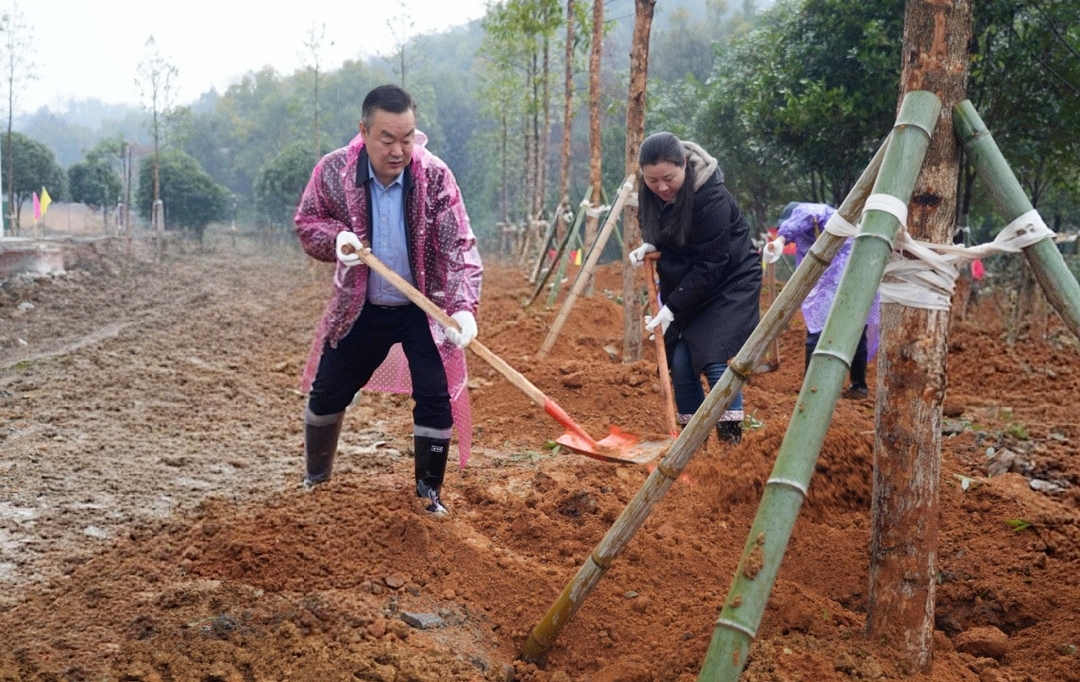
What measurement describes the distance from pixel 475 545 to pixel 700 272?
1.76 metres

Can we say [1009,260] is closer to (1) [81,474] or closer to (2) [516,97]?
(1) [81,474]

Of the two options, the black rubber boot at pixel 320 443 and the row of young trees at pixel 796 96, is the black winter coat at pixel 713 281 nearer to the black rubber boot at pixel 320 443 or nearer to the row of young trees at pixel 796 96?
the black rubber boot at pixel 320 443

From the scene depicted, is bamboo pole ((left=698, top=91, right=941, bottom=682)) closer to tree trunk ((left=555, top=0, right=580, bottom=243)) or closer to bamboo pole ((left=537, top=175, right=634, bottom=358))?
bamboo pole ((left=537, top=175, right=634, bottom=358))

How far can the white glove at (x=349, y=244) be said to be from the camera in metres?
3.75

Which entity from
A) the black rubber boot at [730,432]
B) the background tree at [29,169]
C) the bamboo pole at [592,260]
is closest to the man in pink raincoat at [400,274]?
the black rubber boot at [730,432]

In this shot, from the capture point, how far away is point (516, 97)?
26.5m

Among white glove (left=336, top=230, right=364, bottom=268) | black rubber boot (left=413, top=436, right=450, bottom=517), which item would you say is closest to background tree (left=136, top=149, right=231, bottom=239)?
white glove (left=336, top=230, right=364, bottom=268)

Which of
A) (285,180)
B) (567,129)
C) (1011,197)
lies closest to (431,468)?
(1011,197)

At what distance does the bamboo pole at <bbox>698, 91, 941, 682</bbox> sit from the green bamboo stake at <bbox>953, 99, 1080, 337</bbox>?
7.8 inches

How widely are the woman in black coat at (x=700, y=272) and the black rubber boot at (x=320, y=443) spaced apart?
157cm

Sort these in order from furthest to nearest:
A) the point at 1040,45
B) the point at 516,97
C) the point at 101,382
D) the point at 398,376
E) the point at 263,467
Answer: the point at 516,97
the point at 1040,45
the point at 101,382
the point at 263,467
the point at 398,376

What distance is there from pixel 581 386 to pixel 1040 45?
254 inches

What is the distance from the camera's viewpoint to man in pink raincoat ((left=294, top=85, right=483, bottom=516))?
388 cm

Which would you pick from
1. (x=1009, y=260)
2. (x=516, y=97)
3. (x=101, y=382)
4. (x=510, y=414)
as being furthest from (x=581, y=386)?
(x=516, y=97)
